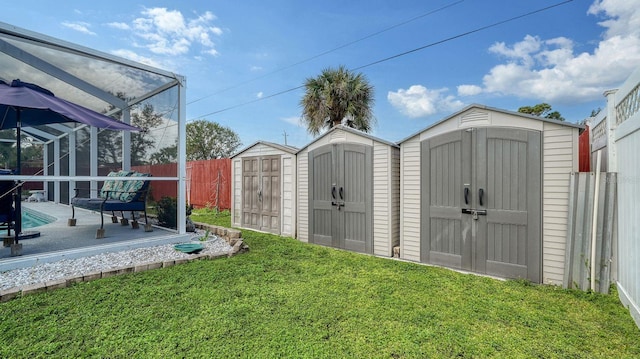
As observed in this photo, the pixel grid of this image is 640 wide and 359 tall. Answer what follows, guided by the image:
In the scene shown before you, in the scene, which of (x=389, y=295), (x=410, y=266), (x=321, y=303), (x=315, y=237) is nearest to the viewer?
(x=321, y=303)

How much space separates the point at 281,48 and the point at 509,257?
10761mm

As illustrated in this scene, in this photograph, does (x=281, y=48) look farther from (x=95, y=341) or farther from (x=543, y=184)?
(x=95, y=341)

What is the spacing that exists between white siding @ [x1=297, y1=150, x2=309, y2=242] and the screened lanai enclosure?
2060mm

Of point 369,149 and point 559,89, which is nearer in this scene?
point 369,149

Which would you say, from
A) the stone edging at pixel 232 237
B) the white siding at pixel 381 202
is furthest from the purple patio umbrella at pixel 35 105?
the white siding at pixel 381 202

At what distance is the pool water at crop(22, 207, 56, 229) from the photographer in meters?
4.86

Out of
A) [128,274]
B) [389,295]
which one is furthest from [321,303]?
[128,274]

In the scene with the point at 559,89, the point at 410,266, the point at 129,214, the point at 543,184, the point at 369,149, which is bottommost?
the point at 410,266

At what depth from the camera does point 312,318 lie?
2479 millimetres

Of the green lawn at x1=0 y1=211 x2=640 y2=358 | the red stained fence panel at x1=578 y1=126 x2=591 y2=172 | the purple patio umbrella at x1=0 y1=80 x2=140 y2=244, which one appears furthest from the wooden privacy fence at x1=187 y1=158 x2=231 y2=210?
the red stained fence panel at x1=578 y1=126 x2=591 y2=172

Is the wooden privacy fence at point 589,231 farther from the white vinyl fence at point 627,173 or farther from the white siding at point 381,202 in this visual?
the white siding at point 381,202

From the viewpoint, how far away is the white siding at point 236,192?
7352 mm

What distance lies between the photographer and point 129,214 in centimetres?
575

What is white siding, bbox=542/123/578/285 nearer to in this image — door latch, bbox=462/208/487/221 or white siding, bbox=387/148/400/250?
door latch, bbox=462/208/487/221
